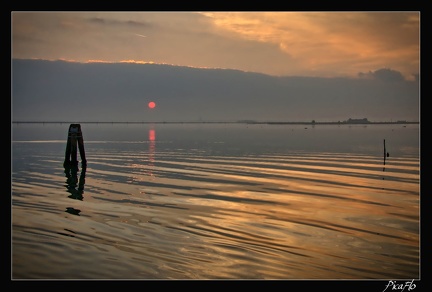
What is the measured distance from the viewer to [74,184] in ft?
86.1

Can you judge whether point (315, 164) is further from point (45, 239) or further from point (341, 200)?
point (45, 239)

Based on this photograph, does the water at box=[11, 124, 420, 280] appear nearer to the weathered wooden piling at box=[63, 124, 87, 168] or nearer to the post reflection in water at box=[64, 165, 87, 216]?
the post reflection in water at box=[64, 165, 87, 216]

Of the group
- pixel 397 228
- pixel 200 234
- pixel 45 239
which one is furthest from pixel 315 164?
pixel 45 239

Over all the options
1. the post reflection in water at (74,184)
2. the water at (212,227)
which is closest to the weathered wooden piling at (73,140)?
the post reflection in water at (74,184)

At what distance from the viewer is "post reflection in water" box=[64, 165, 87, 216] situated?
21.3m

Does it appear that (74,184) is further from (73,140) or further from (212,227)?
(212,227)

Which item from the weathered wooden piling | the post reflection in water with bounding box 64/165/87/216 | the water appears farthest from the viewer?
the weathered wooden piling

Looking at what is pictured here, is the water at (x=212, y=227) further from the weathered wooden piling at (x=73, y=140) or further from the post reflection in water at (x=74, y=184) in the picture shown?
the weathered wooden piling at (x=73, y=140)

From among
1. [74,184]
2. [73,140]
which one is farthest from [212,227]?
[73,140]

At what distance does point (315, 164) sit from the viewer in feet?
129

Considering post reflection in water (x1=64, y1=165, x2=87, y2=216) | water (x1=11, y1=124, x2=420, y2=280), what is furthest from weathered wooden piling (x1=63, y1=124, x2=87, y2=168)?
water (x1=11, y1=124, x2=420, y2=280)

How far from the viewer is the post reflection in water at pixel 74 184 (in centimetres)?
2128
